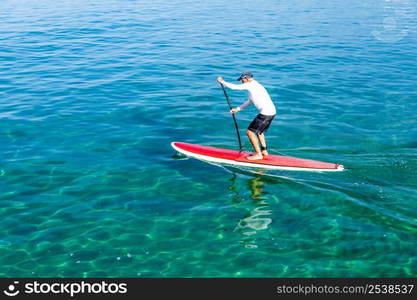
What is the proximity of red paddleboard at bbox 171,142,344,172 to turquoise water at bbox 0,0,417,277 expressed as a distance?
31cm

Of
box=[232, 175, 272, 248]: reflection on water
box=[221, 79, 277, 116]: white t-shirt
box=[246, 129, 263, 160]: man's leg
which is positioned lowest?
box=[232, 175, 272, 248]: reflection on water

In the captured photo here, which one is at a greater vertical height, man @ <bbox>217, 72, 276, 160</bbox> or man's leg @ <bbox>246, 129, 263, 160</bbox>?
man @ <bbox>217, 72, 276, 160</bbox>

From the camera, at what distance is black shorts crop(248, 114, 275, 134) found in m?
14.1

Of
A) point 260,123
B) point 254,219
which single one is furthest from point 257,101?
point 254,219

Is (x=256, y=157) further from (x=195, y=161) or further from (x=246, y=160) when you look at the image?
(x=195, y=161)

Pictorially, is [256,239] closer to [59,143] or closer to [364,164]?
[364,164]

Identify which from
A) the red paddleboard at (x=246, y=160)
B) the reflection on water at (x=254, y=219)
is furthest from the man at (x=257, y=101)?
the reflection on water at (x=254, y=219)

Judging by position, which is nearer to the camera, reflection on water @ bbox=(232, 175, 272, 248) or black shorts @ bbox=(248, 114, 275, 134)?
reflection on water @ bbox=(232, 175, 272, 248)

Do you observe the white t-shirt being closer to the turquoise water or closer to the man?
the man

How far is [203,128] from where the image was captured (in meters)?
18.3

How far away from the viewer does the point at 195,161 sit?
15430 millimetres

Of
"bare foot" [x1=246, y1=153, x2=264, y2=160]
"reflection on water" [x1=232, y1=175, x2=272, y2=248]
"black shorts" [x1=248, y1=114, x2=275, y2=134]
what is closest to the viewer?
"reflection on water" [x1=232, y1=175, x2=272, y2=248]

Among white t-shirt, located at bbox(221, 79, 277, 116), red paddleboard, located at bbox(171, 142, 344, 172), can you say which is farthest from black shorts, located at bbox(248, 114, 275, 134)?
red paddleboard, located at bbox(171, 142, 344, 172)

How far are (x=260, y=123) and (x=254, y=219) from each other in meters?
3.41
